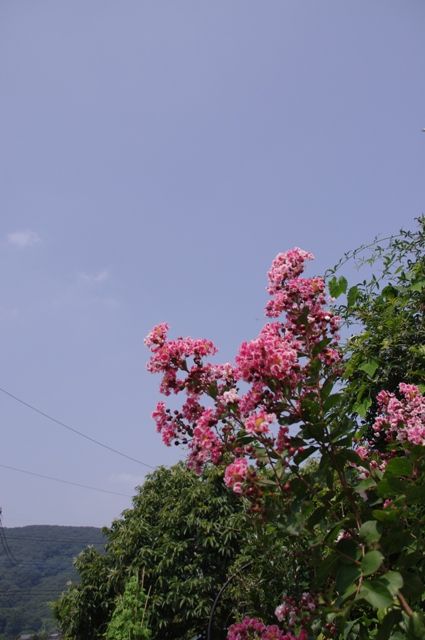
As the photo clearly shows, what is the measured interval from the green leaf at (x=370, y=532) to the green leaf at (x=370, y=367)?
163 centimetres

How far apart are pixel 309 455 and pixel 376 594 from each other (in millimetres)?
466

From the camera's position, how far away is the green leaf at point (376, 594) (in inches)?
53.5

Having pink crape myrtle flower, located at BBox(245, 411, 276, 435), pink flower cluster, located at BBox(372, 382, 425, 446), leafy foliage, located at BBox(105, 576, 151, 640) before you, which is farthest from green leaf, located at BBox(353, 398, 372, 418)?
leafy foliage, located at BBox(105, 576, 151, 640)

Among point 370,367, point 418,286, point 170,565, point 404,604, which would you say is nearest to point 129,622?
point 170,565

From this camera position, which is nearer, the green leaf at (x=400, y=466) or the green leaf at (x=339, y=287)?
the green leaf at (x=400, y=466)

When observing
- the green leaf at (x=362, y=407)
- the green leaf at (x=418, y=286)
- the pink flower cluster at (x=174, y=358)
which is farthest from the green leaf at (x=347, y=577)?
the green leaf at (x=418, y=286)

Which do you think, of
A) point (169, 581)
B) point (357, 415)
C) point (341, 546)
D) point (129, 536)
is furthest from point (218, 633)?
point (341, 546)

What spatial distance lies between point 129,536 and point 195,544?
1.23 m

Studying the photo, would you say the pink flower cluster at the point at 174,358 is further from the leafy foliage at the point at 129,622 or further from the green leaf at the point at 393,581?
the leafy foliage at the point at 129,622

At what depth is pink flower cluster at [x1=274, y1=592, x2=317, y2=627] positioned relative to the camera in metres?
1.79

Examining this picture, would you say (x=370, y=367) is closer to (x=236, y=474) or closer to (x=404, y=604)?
(x=236, y=474)

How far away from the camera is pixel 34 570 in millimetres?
84562

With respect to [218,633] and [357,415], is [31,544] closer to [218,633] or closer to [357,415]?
[218,633]

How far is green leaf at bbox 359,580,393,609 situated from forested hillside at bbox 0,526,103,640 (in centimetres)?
6359
